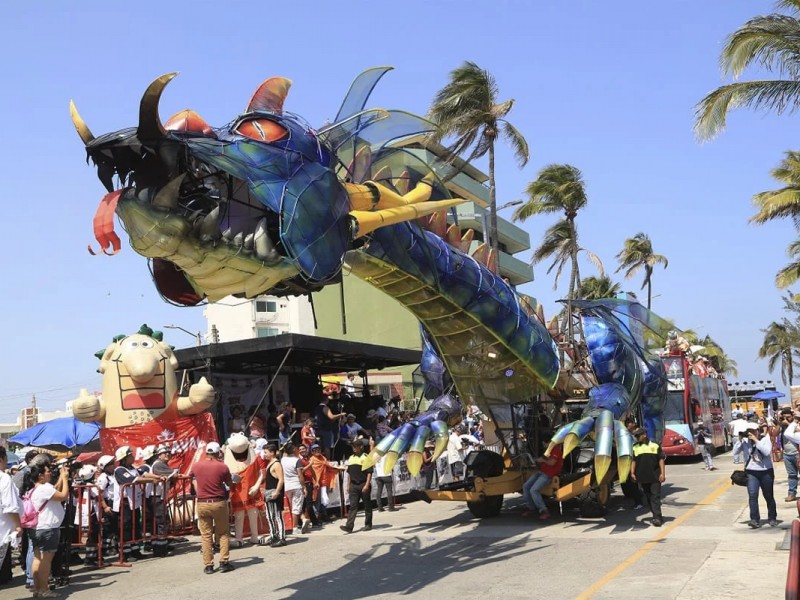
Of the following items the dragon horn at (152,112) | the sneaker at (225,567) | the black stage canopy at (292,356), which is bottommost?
the sneaker at (225,567)

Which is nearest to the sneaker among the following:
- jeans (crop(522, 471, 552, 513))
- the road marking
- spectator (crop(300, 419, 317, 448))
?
the road marking

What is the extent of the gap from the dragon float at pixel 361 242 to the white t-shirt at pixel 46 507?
293 centimetres

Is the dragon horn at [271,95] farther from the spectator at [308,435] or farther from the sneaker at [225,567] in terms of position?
the spectator at [308,435]

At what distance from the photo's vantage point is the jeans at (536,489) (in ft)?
41.5

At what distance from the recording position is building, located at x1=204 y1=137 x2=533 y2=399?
149 ft

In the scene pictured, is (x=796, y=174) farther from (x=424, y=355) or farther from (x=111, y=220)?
(x=111, y=220)

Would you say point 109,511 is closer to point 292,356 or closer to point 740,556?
point 740,556

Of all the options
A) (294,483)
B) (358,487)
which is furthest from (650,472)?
(294,483)

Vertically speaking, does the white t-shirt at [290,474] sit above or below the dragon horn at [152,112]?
below

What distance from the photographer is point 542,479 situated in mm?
12680

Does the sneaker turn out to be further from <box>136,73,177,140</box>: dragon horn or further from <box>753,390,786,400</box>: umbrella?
<box>753,390,786,400</box>: umbrella

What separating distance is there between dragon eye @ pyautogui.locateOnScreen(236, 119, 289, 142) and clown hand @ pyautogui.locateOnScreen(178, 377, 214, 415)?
301 inches

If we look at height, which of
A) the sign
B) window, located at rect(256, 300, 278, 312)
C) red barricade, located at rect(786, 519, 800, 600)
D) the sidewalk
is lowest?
the sidewalk

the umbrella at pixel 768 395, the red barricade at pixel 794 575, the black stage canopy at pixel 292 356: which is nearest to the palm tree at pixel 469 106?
the black stage canopy at pixel 292 356
